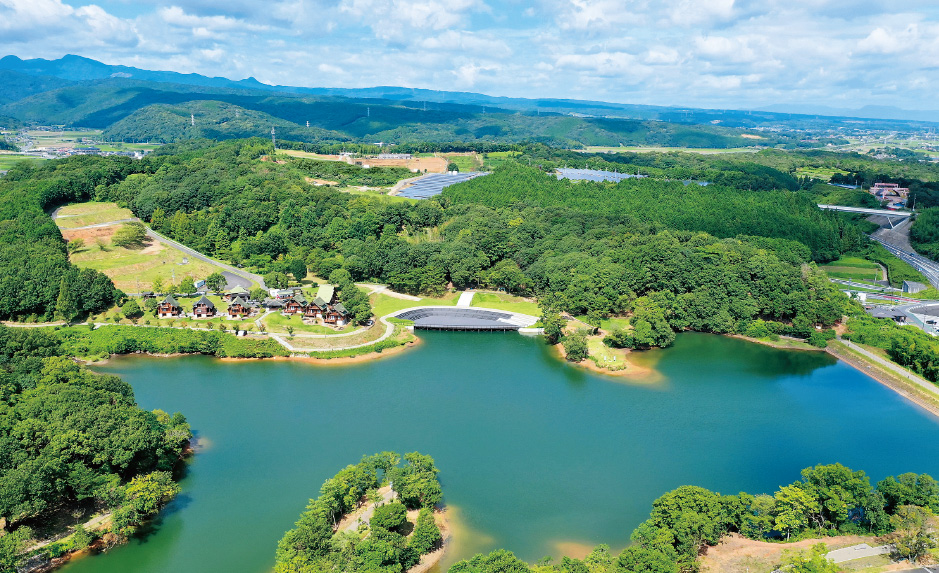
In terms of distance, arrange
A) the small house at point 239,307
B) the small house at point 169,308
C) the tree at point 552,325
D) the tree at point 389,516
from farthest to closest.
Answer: the small house at point 239,307 → the small house at point 169,308 → the tree at point 552,325 → the tree at point 389,516

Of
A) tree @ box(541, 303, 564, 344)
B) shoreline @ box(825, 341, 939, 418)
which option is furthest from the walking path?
shoreline @ box(825, 341, 939, 418)

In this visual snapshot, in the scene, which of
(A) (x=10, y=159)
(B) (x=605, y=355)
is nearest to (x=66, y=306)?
(B) (x=605, y=355)

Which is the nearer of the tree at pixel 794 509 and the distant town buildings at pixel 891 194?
the tree at pixel 794 509

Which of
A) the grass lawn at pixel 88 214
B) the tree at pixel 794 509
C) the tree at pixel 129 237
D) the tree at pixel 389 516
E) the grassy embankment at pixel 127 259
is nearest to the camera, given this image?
the tree at pixel 389 516

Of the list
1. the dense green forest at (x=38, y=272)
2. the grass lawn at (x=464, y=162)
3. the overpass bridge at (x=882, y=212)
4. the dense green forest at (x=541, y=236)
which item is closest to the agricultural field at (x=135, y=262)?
the dense green forest at (x=38, y=272)

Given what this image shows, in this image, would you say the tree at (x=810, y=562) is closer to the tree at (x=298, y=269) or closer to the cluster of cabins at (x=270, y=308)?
the cluster of cabins at (x=270, y=308)

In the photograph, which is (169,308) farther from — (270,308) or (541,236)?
(541,236)

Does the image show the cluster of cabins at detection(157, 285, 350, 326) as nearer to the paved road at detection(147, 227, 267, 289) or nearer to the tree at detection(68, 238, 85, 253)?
the paved road at detection(147, 227, 267, 289)

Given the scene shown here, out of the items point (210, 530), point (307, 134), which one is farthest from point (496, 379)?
point (307, 134)
